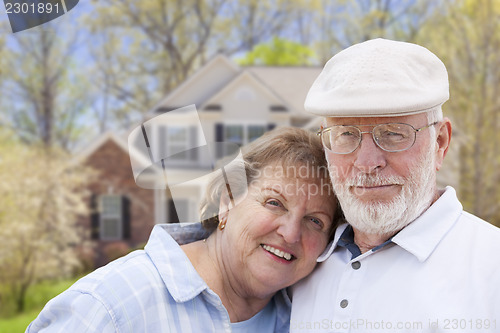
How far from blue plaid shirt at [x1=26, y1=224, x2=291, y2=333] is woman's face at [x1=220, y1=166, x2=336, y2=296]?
206 millimetres

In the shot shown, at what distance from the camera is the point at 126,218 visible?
18.5 metres

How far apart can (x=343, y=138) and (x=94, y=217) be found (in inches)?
671

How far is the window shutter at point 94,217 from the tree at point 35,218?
0.83 metres

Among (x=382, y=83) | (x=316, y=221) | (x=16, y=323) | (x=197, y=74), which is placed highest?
(x=382, y=83)

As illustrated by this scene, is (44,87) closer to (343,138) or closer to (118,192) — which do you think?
(118,192)

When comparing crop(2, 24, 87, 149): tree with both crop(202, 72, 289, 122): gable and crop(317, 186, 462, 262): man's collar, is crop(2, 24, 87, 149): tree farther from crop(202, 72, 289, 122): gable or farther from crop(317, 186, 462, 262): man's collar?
crop(317, 186, 462, 262): man's collar

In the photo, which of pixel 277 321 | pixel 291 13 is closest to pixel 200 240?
pixel 277 321

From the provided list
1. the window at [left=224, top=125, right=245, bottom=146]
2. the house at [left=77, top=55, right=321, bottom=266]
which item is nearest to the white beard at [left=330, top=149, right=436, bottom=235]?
the window at [left=224, top=125, right=245, bottom=146]

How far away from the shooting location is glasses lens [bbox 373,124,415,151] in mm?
2090

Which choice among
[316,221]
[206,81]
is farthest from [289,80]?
[316,221]

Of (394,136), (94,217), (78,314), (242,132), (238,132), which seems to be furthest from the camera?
(94,217)

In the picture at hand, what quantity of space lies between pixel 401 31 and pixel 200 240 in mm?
19469

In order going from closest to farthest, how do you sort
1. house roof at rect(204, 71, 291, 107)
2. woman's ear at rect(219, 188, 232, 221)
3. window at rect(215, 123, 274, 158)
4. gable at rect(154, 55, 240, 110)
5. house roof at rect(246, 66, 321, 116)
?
woman's ear at rect(219, 188, 232, 221), window at rect(215, 123, 274, 158), house roof at rect(204, 71, 291, 107), gable at rect(154, 55, 240, 110), house roof at rect(246, 66, 321, 116)

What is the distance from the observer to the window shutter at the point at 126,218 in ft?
60.4
